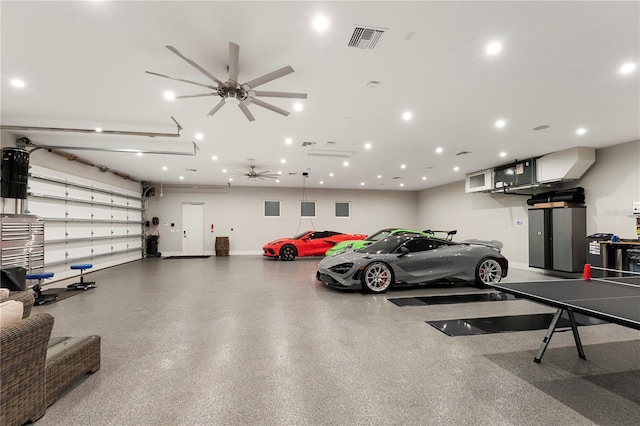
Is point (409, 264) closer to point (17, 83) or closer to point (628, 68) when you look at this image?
point (628, 68)

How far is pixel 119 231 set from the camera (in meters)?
9.07

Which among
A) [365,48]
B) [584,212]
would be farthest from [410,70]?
[584,212]

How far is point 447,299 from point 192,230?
33.1ft

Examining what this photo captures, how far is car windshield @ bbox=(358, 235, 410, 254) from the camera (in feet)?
17.0

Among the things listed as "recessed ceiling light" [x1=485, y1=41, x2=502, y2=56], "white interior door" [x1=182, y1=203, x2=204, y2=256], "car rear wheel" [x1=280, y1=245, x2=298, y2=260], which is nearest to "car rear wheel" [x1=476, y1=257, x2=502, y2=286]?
"recessed ceiling light" [x1=485, y1=41, x2=502, y2=56]

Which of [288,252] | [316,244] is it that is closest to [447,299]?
[316,244]

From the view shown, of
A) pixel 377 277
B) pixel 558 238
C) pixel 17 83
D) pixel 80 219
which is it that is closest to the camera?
pixel 17 83

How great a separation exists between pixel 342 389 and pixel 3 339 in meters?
1.97

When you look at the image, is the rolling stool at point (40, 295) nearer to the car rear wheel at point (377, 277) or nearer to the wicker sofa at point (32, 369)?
the wicker sofa at point (32, 369)

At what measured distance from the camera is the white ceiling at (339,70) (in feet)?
7.47

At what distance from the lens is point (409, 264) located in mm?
5059

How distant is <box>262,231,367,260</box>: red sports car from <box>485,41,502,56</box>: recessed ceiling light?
26.0 feet

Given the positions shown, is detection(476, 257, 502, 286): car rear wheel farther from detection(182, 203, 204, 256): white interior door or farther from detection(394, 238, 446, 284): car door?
detection(182, 203, 204, 256): white interior door

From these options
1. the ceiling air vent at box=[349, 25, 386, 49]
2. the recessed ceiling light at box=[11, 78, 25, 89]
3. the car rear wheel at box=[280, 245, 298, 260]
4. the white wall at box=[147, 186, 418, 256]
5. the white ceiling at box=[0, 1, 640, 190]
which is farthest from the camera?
the white wall at box=[147, 186, 418, 256]
